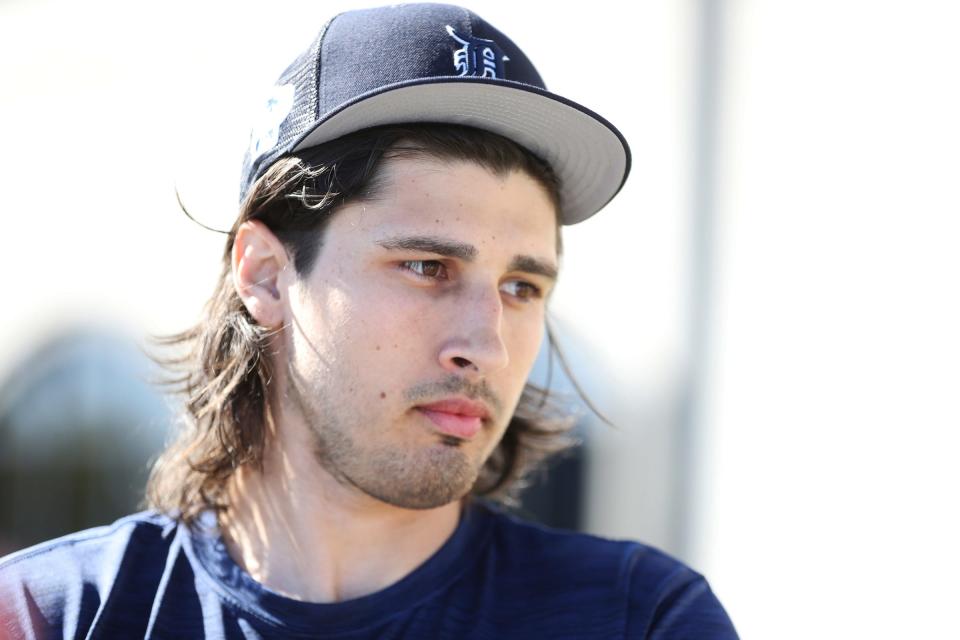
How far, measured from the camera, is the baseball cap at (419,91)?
1.95 metres

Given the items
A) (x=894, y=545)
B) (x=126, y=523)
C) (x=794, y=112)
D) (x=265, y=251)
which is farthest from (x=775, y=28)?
(x=126, y=523)

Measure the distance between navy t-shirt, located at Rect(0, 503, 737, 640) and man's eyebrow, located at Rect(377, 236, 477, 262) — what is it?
56 centimetres

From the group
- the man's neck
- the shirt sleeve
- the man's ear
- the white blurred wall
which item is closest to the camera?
the shirt sleeve

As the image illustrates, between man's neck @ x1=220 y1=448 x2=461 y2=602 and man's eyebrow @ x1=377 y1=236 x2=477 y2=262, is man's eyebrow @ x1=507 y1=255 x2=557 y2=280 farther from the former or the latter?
man's neck @ x1=220 y1=448 x2=461 y2=602

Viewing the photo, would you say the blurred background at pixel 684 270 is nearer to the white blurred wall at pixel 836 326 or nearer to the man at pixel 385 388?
the white blurred wall at pixel 836 326

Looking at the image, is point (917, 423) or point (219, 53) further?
point (219, 53)

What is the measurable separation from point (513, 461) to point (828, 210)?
1797 millimetres

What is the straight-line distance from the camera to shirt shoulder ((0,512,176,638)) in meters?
1.87

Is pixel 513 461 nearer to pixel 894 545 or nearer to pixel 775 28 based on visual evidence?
pixel 894 545

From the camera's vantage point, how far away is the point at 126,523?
207 cm

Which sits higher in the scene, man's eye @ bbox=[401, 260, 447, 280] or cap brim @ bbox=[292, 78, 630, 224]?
cap brim @ bbox=[292, 78, 630, 224]

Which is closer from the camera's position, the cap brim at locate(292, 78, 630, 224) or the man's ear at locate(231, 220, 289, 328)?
the cap brim at locate(292, 78, 630, 224)

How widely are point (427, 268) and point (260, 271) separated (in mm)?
393

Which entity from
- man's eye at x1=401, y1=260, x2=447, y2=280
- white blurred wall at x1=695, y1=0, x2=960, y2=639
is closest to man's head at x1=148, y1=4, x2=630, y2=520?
man's eye at x1=401, y1=260, x2=447, y2=280
